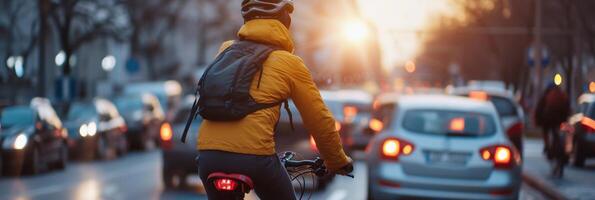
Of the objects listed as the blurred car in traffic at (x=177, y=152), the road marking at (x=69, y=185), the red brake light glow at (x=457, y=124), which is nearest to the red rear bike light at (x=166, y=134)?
the blurred car in traffic at (x=177, y=152)

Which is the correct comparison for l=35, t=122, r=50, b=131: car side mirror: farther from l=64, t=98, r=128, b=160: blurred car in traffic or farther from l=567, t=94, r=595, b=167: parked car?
l=567, t=94, r=595, b=167: parked car

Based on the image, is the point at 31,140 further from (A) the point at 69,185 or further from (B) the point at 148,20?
(B) the point at 148,20

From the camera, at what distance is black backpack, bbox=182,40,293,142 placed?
5.18 meters

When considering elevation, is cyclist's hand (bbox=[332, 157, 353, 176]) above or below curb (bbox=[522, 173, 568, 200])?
above

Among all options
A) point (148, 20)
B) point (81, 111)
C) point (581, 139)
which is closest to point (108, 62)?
point (148, 20)

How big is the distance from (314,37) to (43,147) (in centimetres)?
7899

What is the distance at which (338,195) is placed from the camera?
1691 cm

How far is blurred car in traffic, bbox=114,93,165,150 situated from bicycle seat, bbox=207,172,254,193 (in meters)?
28.2

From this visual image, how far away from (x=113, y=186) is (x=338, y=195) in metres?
3.69

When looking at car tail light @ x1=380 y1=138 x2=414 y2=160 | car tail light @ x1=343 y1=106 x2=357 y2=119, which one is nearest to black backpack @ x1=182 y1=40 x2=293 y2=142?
car tail light @ x1=380 y1=138 x2=414 y2=160

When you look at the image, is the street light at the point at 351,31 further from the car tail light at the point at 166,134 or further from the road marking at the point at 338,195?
the car tail light at the point at 166,134

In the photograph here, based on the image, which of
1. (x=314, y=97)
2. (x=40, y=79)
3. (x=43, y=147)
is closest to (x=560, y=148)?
(x=43, y=147)

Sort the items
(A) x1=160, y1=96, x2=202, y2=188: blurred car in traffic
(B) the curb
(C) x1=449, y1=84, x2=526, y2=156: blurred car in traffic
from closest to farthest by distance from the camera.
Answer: (B) the curb
(A) x1=160, y1=96, x2=202, y2=188: blurred car in traffic
(C) x1=449, y1=84, x2=526, y2=156: blurred car in traffic

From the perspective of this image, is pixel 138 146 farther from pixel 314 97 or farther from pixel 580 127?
pixel 314 97
